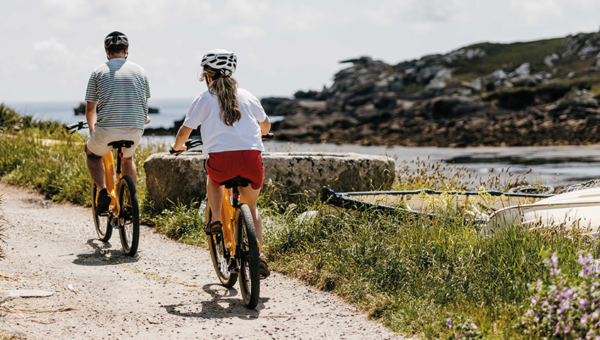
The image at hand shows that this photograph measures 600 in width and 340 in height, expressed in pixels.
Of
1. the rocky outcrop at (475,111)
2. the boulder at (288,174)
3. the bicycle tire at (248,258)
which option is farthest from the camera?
the rocky outcrop at (475,111)

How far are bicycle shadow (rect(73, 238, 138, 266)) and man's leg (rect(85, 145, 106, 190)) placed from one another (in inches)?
28.7

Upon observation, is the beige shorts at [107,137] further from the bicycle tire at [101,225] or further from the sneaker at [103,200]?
the bicycle tire at [101,225]

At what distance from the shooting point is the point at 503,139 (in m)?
38.8

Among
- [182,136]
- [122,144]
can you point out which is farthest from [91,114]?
[182,136]

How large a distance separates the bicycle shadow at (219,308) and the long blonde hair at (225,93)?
1.47m

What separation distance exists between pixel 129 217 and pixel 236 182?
2098 millimetres

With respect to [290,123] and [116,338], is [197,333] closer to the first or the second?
[116,338]

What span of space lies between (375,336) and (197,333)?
1248 mm

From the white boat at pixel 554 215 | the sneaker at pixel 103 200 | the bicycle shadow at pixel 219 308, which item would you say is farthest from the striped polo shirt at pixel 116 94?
the white boat at pixel 554 215

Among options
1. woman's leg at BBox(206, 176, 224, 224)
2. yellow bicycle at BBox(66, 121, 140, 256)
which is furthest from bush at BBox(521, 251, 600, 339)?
yellow bicycle at BBox(66, 121, 140, 256)

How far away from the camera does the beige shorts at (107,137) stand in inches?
228

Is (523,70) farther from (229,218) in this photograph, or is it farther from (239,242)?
(239,242)

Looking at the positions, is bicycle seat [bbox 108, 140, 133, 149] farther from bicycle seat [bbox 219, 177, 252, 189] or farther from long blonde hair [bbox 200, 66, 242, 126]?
bicycle seat [bbox 219, 177, 252, 189]

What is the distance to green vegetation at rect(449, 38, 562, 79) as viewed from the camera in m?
97.0
